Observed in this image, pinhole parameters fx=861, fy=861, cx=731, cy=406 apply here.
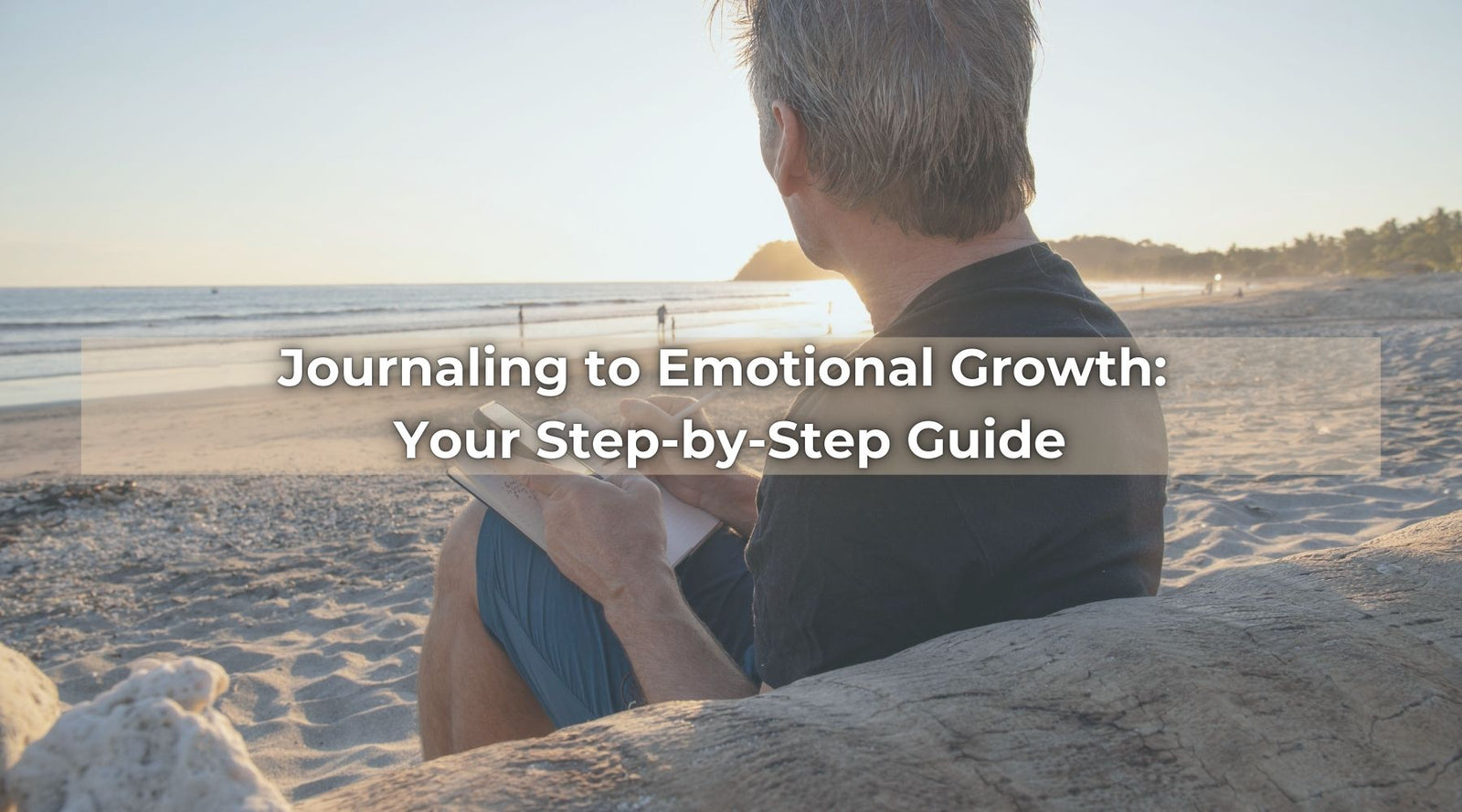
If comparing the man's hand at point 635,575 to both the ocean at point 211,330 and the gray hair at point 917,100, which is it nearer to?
the gray hair at point 917,100

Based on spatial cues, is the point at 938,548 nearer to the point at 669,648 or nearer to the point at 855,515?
the point at 855,515

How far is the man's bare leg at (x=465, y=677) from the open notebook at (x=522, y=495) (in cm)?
13

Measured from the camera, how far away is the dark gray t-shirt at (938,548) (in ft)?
4.16

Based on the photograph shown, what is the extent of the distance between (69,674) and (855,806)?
11.9ft

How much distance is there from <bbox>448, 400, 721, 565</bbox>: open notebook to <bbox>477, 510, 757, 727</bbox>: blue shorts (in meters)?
0.08

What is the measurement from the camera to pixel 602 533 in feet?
5.65

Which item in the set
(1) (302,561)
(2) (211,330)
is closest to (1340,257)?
(2) (211,330)

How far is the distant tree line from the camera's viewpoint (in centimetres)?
4734

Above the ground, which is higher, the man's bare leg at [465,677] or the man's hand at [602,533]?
the man's hand at [602,533]

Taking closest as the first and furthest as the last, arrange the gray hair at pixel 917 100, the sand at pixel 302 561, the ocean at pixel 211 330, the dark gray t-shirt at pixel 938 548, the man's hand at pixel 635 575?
1. the dark gray t-shirt at pixel 938 548
2. the gray hair at pixel 917 100
3. the man's hand at pixel 635 575
4. the sand at pixel 302 561
5. the ocean at pixel 211 330

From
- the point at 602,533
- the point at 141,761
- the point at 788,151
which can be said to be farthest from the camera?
the point at 602,533

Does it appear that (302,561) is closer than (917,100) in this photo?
No

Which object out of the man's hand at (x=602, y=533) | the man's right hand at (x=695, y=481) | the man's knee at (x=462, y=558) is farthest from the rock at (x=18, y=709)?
the man's right hand at (x=695, y=481)

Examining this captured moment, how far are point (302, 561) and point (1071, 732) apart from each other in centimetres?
455
